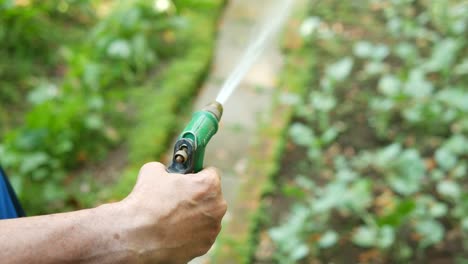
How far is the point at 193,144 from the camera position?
110 cm

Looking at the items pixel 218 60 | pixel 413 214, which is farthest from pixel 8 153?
pixel 413 214

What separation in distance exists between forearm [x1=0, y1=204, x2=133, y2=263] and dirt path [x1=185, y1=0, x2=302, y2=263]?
1.26 meters

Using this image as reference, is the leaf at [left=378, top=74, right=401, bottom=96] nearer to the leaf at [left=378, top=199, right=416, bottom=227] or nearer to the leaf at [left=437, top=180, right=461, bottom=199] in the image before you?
the leaf at [left=437, top=180, right=461, bottom=199]

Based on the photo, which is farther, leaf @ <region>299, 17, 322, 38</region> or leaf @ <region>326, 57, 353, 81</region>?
leaf @ <region>299, 17, 322, 38</region>

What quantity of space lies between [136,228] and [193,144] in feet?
0.63

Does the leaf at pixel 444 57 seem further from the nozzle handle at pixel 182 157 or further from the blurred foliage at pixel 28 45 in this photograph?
the nozzle handle at pixel 182 157

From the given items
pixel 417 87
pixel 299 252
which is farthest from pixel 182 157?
pixel 417 87

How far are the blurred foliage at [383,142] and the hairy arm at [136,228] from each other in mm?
1164

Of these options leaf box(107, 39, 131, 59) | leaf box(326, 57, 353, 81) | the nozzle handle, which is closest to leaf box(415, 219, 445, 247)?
leaf box(326, 57, 353, 81)

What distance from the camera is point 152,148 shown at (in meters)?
2.70

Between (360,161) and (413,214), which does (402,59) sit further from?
(413,214)

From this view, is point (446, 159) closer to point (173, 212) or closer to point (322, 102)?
point (322, 102)

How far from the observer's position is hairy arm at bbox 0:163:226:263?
3.21ft

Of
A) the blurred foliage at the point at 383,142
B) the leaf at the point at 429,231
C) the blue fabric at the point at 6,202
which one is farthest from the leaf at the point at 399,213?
the blue fabric at the point at 6,202
